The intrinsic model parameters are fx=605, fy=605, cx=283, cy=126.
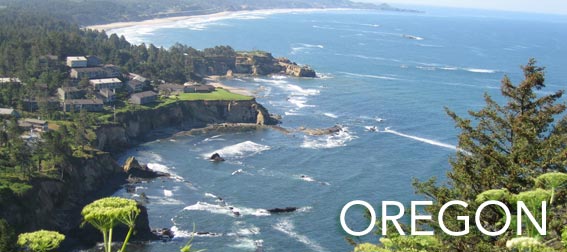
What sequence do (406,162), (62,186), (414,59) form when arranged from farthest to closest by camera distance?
(414,59) → (406,162) → (62,186)

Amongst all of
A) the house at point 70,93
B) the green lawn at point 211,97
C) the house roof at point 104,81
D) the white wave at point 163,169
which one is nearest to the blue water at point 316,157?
the white wave at point 163,169

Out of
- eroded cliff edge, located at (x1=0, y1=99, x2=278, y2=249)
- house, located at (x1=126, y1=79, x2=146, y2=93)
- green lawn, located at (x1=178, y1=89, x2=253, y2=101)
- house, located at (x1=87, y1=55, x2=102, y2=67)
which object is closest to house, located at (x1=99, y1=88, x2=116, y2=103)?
eroded cliff edge, located at (x1=0, y1=99, x2=278, y2=249)

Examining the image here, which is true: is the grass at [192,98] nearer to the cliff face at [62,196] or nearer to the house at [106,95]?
the house at [106,95]

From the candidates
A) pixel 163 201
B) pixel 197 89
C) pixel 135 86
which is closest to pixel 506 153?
pixel 163 201

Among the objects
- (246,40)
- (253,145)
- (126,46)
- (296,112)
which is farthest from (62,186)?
(246,40)

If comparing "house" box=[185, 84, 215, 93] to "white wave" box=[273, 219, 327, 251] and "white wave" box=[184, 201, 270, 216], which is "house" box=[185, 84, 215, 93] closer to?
"white wave" box=[184, 201, 270, 216]

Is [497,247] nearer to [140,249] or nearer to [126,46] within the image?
[140,249]
